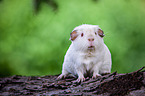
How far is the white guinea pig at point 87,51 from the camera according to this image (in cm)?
299

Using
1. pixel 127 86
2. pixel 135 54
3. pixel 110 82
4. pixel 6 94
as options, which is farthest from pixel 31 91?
pixel 135 54

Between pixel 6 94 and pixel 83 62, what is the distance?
3.63ft

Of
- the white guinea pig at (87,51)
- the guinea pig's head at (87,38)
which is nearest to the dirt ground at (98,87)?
the white guinea pig at (87,51)

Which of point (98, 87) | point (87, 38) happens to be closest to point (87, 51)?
point (87, 38)

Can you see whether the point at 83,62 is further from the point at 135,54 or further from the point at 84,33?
the point at 135,54

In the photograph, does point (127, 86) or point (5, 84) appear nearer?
point (127, 86)

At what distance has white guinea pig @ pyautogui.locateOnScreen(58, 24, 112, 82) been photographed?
9.81 feet

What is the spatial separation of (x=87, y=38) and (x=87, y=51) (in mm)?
200

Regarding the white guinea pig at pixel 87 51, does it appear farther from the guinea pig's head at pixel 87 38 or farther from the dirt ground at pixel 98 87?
the dirt ground at pixel 98 87

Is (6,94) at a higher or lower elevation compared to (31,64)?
lower

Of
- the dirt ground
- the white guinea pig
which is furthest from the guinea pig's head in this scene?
the dirt ground

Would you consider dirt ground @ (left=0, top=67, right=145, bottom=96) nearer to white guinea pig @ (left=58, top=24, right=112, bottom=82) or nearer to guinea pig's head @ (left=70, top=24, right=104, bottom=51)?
white guinea pig @ (left=58, top=24, right=112, bottom=82)

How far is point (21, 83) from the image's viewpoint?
337 cm

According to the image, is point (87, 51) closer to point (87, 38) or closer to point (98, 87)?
point (87, 38)
